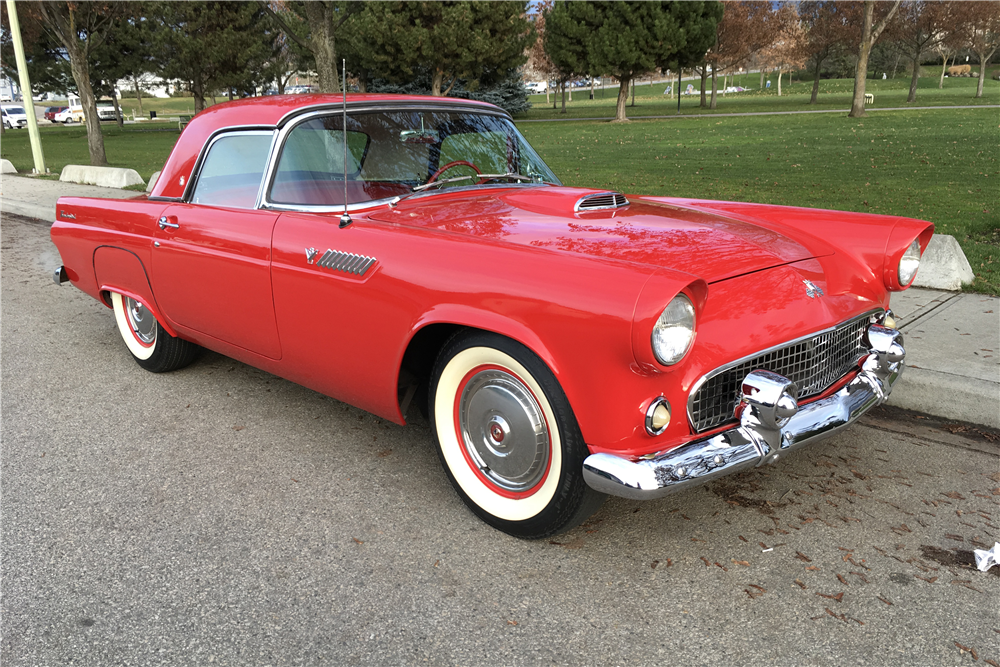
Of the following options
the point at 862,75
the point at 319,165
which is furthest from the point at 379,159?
the point at 862,75

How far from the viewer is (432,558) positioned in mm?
2543

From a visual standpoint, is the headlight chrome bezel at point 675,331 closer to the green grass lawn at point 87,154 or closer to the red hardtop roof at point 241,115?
the red hardtop roof at point 241,115

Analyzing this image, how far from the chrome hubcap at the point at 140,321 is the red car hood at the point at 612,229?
2048 millimetres

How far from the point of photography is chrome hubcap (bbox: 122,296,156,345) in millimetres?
4332

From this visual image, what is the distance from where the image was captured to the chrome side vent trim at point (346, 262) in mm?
2803

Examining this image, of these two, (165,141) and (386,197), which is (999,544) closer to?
(386,197)

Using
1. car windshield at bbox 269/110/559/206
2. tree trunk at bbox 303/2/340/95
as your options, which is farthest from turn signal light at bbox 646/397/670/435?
tree trunk at bbox 303/2/340/95

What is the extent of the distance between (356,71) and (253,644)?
3631cm

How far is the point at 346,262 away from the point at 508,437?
94 cm

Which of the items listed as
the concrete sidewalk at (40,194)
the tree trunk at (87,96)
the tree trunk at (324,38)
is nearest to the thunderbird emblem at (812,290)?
the tree trunk at (324,38)

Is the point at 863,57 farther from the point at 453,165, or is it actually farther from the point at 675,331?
the point at 675,331

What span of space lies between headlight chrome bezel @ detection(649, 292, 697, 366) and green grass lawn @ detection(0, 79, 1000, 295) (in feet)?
14.1

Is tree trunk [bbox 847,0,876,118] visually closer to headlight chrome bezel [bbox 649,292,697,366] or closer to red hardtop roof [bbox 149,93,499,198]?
red hardtop roof [bbox 149,93,499,198]

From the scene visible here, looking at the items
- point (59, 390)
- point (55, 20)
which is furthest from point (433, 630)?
point (55, 20)
